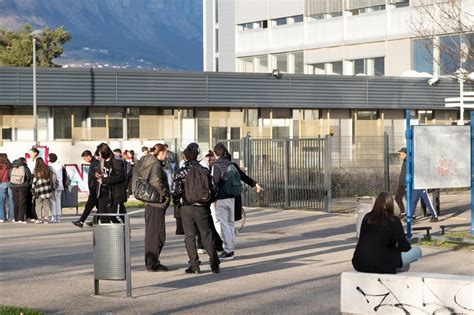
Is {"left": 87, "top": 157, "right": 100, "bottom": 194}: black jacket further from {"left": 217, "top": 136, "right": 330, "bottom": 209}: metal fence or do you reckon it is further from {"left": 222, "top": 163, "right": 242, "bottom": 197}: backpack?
{"left": 217, "top": 136, "right": 330, "bottom": 209}: metal fence

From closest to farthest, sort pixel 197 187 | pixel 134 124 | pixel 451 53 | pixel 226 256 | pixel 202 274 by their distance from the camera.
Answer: pixel 197 187 < pixel 202 274 < pixel 226 256 < pixel 451 53 < pixel 134 124

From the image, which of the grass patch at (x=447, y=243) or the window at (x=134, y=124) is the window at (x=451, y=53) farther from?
the window at (x=134, y=124)

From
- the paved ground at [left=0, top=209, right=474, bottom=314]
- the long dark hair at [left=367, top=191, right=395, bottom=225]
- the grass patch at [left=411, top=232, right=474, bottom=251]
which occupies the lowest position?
the paved ground at [left=0, top=209, right=474, bottom=314]

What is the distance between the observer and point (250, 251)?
63.0 feet

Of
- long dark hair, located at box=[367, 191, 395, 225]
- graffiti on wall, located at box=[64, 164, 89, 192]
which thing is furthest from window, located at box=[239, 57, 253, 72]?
long dark hair, located at box=[367, 191, 395, 225]

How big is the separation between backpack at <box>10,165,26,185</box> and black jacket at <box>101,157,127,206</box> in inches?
361

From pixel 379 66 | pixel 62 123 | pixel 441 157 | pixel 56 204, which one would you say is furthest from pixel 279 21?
pixel 441 157

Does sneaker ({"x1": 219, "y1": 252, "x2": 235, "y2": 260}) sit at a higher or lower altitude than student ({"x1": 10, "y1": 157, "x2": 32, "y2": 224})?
lower

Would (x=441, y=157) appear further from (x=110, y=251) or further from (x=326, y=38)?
(x=326, y=38)

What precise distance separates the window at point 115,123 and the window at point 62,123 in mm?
1646

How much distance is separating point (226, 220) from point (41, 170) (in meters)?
9.57

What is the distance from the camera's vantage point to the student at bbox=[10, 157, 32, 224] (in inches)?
1053

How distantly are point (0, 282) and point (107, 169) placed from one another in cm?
349

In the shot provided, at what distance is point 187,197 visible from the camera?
15.5 metres
